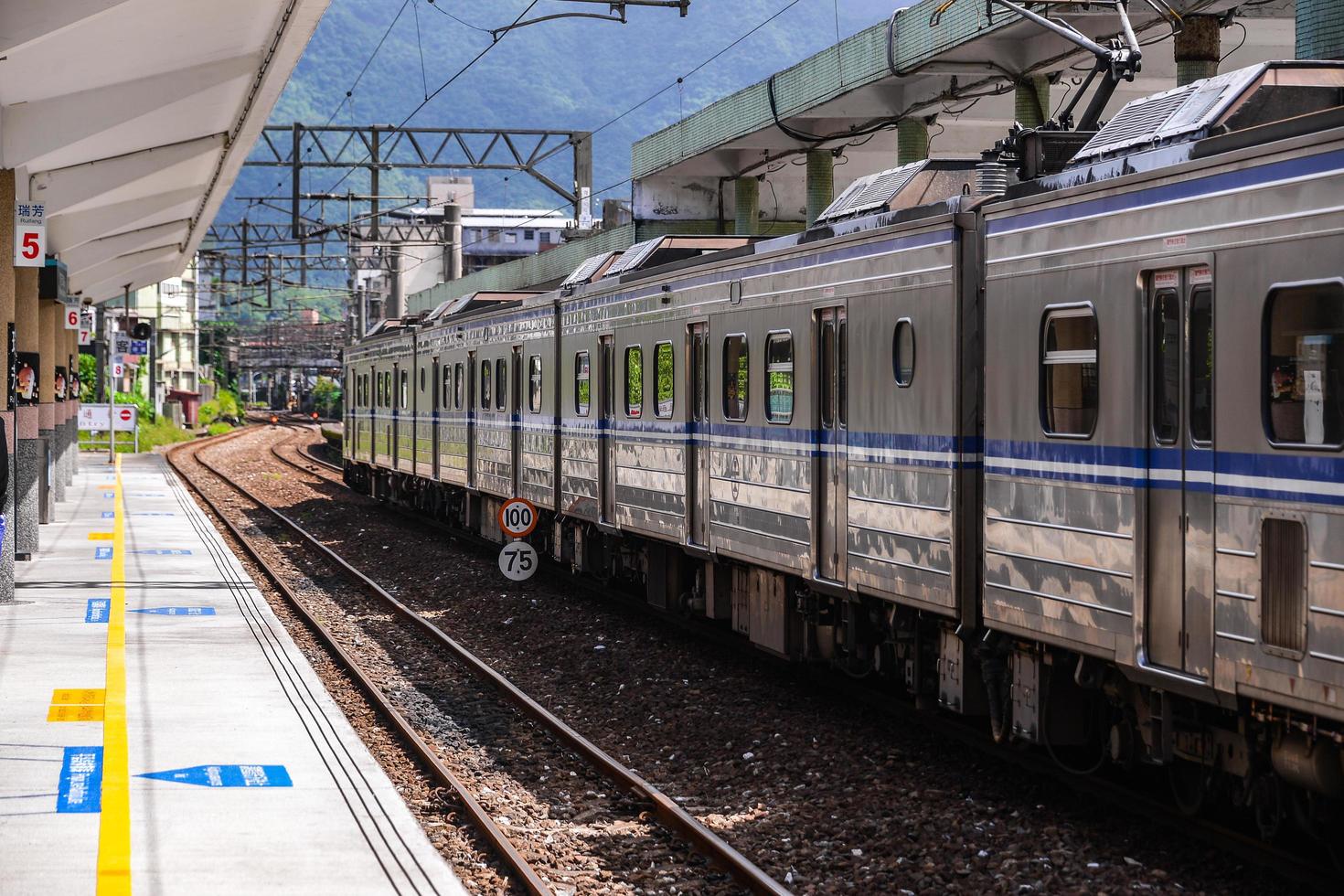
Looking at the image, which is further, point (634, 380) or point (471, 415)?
point (471, 415)

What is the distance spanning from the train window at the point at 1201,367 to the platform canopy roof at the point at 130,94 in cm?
889

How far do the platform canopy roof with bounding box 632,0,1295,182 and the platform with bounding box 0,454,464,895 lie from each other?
8626mm

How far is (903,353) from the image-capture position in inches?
386

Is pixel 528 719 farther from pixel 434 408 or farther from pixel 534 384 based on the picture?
pixel 434 408

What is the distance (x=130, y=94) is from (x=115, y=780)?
11103mm

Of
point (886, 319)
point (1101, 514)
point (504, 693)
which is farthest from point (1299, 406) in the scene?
point (504, 693)

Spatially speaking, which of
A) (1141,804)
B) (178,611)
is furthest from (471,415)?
(1141,804)

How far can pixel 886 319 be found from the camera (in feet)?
32.7

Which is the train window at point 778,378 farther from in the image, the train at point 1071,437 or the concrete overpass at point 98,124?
the concrete overpass at point 98,124

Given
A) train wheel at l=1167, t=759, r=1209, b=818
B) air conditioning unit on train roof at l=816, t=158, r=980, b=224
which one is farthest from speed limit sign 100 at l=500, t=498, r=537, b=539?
train wheel at l=1167, t=759, r=1209, b=818

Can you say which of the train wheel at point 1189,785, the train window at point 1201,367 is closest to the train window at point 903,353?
the train window at point 1201,367

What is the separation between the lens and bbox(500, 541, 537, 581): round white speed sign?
53.0 ft

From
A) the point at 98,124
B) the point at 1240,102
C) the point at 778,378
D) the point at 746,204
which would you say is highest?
the point at 746,204

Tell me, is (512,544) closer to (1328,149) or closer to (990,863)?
(990,863)
